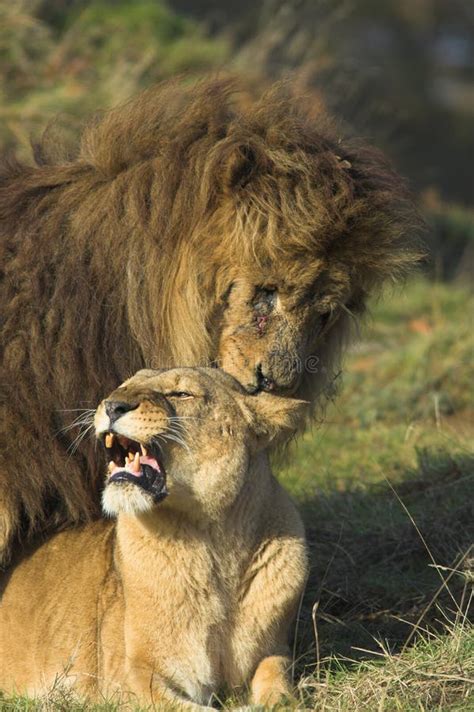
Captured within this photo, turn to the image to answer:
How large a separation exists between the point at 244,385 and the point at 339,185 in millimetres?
750

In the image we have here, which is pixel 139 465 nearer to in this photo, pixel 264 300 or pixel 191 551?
pixel 191 551

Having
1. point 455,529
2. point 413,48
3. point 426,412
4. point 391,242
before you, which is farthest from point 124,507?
point 413,48

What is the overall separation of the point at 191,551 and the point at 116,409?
19.9 inches

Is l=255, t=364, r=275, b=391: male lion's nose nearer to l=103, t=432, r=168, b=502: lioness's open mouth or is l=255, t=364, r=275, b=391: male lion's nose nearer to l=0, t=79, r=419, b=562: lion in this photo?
l=0, t=79, r=419, b=562: lion

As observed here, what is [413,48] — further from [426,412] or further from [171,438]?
[171,438]

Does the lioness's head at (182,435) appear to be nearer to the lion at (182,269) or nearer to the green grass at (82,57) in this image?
the lion at (182,269)

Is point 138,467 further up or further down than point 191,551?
further up

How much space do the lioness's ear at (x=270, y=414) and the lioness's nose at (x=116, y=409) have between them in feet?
1.34

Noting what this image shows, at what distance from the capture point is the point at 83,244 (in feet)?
15.3

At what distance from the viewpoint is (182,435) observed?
12.1 feet

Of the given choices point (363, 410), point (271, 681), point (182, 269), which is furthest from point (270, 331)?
point (363, 410)

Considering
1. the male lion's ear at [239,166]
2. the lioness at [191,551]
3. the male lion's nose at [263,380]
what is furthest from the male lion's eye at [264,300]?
the lioness at [191,551]

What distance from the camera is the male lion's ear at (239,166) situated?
4535 mm

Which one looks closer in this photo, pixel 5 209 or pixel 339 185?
pixel 339 185
